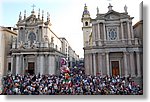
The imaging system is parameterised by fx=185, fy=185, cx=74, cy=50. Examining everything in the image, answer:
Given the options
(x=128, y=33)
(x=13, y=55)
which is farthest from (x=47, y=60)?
(x=128, y=33)

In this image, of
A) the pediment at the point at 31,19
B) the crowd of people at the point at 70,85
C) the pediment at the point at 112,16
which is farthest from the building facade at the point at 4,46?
the pediment at the point at 112,16

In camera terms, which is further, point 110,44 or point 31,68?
point 110,44

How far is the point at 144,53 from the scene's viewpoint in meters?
4.69

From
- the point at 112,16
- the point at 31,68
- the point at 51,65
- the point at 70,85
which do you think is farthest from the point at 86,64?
the point at 112,16

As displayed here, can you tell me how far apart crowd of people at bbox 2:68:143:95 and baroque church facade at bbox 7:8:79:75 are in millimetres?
662

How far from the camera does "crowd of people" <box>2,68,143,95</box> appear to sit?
473cm

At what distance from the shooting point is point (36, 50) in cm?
686

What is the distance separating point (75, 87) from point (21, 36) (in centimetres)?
316

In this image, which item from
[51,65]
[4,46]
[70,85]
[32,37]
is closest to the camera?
[70,85]

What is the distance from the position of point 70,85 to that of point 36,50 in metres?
2.49

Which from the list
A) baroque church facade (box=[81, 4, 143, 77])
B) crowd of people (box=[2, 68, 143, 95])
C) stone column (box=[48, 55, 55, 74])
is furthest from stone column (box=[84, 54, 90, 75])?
stone column (box=[48, 55, 55, 74])

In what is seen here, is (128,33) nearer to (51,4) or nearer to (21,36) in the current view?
(51,4)

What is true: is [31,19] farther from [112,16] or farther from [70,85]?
[70,85]

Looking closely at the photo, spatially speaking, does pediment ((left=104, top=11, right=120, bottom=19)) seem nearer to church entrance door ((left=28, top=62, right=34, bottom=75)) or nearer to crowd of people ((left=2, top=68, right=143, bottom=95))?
crowd of people ((left=2, top=68, right=143, bottom=95))
